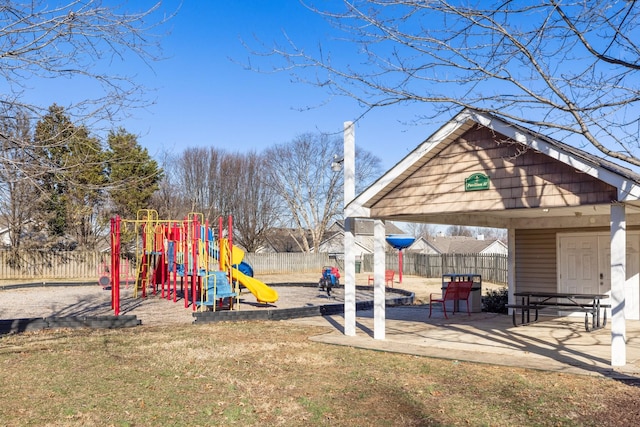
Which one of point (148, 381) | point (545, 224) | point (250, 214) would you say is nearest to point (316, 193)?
point (250, 214)

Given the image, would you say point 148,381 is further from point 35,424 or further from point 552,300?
point 552,300

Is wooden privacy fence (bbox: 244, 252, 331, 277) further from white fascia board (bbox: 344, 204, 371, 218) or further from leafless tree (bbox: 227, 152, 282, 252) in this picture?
white fascia board (bbox: 344, 204, 371, 218)

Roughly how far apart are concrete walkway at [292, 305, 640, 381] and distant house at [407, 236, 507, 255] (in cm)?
4827


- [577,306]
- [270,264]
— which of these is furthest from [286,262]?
[577,306]

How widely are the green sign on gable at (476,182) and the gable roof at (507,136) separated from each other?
81 cm

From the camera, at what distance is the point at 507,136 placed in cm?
945

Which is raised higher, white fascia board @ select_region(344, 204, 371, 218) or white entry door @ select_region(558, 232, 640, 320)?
white fascia board @ select_region(344, 204, 371, 218)

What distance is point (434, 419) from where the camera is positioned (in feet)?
19.9

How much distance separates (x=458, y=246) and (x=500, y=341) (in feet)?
189

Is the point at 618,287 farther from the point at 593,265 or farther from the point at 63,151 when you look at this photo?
the point at 63,151

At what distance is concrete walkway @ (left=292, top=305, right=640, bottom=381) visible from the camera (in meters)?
8.77

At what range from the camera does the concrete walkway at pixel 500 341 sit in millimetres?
8773

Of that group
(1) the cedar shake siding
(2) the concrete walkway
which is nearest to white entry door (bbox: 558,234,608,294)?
(2) the concrete walkway

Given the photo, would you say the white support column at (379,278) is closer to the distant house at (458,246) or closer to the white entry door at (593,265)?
the white entry door at (593,265)
